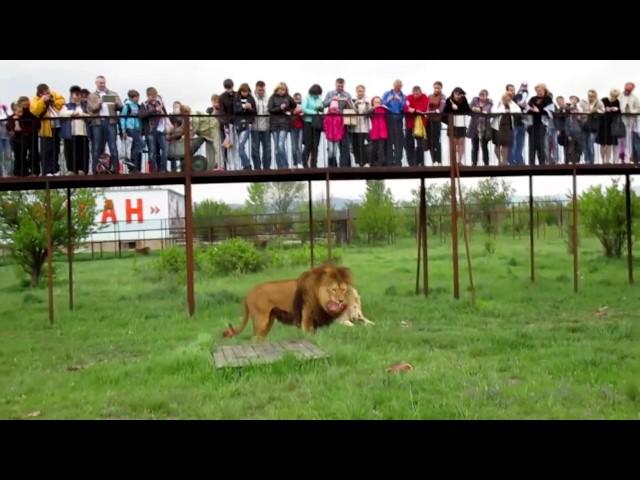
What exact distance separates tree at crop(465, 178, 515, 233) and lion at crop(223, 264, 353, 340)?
2280 cm

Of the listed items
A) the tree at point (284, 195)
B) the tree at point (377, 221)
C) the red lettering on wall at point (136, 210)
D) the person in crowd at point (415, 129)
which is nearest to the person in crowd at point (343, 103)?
the person in crowd at point (415, 129)

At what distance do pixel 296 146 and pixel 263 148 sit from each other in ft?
2.17

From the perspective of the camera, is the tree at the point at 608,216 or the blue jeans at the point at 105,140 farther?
the tree at the point at 608,216

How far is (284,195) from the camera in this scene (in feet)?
179

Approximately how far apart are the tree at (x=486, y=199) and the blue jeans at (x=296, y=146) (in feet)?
67.6

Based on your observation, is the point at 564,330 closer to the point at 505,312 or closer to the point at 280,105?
the point at 505,312

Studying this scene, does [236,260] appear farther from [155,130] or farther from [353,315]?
[353,315]

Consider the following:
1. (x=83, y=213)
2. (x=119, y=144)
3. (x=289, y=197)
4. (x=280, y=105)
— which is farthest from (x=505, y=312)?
(x=289, y=197)

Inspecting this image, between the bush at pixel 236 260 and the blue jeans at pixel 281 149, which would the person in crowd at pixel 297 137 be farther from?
the bush at pixel 236 260

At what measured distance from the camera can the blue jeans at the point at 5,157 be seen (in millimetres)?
14039

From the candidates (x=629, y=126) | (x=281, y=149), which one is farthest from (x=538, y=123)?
(x=281, y=149)

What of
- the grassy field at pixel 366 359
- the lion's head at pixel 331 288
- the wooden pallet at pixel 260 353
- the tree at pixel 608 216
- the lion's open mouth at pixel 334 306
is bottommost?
the grassy field at pixel 366 359

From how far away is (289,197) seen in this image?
54.2m
